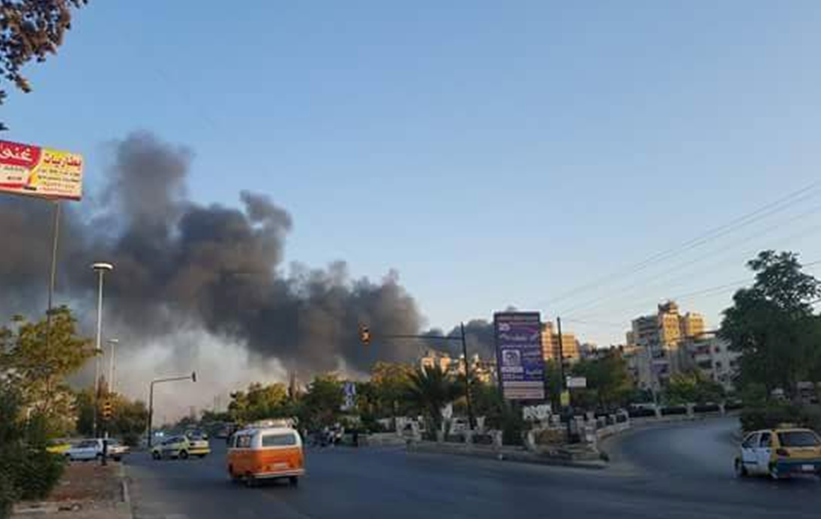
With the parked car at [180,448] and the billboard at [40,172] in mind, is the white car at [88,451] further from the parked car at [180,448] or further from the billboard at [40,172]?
the billboard at [40,172]

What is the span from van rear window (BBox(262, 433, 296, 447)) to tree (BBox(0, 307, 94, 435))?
16149 mm

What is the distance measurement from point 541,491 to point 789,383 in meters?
30.5

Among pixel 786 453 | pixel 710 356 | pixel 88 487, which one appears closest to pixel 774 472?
pixel 786 453

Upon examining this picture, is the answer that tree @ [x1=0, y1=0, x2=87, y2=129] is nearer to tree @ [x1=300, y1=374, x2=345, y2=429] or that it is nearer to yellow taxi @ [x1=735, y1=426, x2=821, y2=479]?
yellow taxi @ [x1=735, y1=426, x2=821, y2=479]

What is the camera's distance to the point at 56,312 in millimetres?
40312

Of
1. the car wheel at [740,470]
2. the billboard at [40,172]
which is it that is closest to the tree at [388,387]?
the billboard at [40,172]

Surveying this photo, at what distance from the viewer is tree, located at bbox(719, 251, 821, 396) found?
44.9 meters

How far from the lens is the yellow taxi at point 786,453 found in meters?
22.7

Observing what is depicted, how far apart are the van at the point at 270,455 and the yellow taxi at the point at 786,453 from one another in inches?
546

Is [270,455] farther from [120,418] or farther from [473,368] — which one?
[120,418]

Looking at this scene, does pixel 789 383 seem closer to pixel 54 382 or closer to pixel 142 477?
pixel 142 477

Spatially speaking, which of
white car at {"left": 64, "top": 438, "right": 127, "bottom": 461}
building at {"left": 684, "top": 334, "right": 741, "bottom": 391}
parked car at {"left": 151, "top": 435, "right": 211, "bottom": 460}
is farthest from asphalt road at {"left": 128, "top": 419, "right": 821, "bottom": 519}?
building at {"left": 684, "top": 334, "right": 741, "bottom": 391}

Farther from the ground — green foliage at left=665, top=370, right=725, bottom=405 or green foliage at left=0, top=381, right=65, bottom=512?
green foliage at left=665, top=370, right=725, bottom=405

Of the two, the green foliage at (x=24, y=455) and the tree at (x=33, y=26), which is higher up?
the tree at (x=33, y=26)
